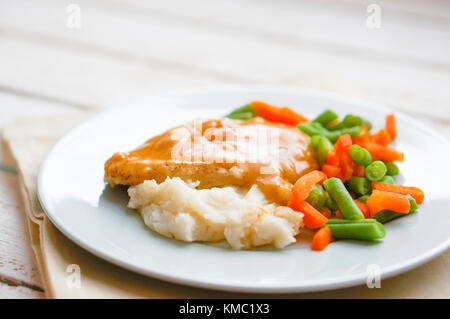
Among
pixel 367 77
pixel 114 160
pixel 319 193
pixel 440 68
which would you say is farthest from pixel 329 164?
pixel 440 68

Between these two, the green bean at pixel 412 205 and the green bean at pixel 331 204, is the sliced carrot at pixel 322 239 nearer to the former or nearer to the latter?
the green bean at pixel 331 204

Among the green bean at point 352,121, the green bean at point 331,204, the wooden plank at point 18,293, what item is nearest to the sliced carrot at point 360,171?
the green bean at point 331,204

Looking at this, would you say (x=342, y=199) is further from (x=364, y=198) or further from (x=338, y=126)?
(x=338, y=126)

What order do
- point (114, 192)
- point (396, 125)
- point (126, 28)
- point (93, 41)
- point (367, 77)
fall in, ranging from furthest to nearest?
1. point (126, 28)
2. point (93, 41)
3. point (367, 77)
4. point (396, 125)
5. point (114, 192)

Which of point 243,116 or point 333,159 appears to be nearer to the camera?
point 333,159

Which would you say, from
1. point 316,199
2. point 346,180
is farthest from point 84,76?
point 316,199

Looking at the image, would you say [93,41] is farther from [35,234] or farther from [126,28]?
[35,234]
